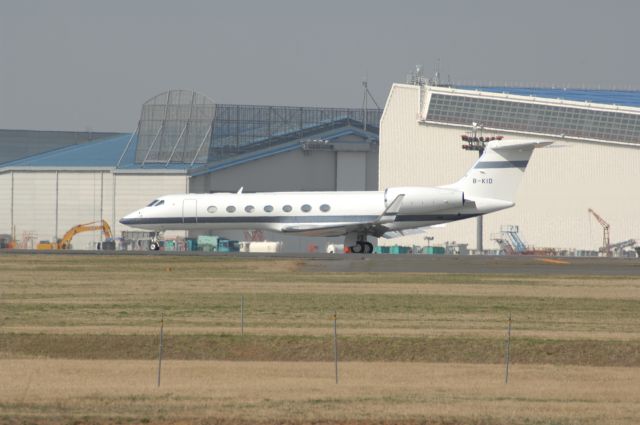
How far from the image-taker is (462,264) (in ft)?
167

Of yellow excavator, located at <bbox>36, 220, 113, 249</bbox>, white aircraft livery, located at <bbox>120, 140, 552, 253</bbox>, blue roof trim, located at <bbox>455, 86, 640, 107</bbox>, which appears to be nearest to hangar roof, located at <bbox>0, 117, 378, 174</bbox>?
yellow excavator, located at <bbox>36, 220, 113, 249</bbox>

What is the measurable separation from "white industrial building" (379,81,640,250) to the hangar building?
652 cm

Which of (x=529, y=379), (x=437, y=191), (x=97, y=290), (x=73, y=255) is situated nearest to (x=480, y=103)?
(x=437, y=191)

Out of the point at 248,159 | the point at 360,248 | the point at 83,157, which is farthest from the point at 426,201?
the point at 83,157

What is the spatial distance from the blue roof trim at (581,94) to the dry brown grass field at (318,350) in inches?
1693

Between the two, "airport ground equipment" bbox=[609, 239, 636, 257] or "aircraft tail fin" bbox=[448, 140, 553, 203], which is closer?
"aircraft tail fin" bbox=[448, 140, 553, 203]

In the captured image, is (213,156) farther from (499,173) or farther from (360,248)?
(499,173)

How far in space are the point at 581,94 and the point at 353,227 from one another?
35.0 metres

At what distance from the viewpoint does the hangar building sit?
85.2 meters

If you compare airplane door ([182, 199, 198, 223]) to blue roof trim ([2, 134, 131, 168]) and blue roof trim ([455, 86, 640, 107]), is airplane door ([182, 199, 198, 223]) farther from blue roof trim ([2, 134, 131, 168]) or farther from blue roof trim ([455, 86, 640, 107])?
blue roof trim ([455, 86, 640, 107])

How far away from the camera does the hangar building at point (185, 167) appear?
85.2 meters

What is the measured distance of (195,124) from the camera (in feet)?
288

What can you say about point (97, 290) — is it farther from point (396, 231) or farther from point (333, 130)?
point (333, 130)

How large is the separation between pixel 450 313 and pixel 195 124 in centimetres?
5743
